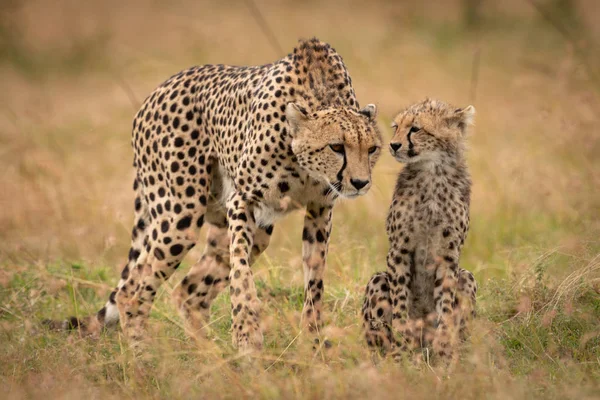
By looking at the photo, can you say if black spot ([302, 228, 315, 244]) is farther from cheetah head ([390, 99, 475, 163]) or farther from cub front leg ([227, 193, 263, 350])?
cheetah head ([390, 99, 475, 163])

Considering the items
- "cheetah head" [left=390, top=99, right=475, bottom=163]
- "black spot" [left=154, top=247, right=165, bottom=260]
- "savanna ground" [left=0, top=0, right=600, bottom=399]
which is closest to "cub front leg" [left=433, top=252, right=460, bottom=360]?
"savanna ground" [left=0, top=0, right=600, bottom=399]

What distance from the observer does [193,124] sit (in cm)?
497

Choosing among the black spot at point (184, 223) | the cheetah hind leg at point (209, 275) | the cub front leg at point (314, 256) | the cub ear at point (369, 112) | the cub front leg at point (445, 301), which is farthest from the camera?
the cheetah hind leg at point (209, 275)

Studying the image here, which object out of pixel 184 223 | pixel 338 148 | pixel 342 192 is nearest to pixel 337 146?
pixel 338 148

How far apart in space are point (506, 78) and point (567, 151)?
144 inches

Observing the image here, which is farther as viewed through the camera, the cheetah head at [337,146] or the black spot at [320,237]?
the black spot at [320,237]

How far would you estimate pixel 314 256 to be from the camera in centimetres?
455

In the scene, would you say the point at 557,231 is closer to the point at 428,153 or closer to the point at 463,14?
the point at 428,153

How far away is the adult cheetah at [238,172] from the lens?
4.21 m

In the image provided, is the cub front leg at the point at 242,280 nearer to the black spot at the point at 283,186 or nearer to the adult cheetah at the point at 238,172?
the adult cheetah at the point at 238,172

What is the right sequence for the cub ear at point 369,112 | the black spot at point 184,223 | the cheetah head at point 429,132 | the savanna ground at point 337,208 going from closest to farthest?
the savanna ground at point 337,208 → the cheetah head at point 429,132 → the cub ear at point 369,112 → the black spot at point 184,223

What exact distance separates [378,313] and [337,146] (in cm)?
80

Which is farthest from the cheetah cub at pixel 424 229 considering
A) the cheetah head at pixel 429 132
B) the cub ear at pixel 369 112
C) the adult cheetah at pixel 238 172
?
the adult cheetah at pixel 238 172

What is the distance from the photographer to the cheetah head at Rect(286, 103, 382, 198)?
406 cm
